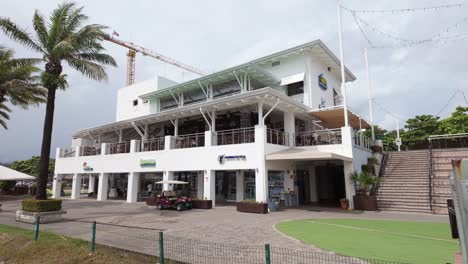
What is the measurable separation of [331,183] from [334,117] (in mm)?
6139

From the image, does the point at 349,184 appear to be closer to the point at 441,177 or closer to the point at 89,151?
the point at 441,177

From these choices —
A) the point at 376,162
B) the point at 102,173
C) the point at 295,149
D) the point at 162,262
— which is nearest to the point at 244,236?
the point at 162,262

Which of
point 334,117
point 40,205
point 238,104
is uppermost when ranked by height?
point 238,104

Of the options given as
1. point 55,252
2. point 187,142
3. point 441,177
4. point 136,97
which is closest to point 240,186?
point 187,142

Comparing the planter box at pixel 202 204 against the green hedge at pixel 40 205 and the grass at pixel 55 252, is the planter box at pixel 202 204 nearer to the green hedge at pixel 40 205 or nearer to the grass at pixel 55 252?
the green hedge at pixel 40 205

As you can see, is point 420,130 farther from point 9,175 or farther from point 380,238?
point 9,175

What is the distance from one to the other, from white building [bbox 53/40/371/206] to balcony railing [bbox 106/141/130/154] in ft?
0.29

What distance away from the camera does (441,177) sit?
16922mm

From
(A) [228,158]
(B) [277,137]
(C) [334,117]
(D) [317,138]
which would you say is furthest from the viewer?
(C) [334,117]

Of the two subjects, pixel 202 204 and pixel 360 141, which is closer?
pixel 202 204

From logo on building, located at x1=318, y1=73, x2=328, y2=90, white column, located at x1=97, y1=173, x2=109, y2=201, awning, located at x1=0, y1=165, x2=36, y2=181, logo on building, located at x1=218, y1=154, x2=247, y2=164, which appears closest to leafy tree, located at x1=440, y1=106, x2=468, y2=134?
logo on building, located at x1=318, y1=73, x2=328, y2=90

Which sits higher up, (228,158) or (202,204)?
(228,158)

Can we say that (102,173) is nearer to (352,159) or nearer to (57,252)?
(57,252)

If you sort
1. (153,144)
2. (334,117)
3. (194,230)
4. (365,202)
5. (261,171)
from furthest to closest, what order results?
(153,144)
(334,117)
(261,171)
(365,202)
(194,230)
